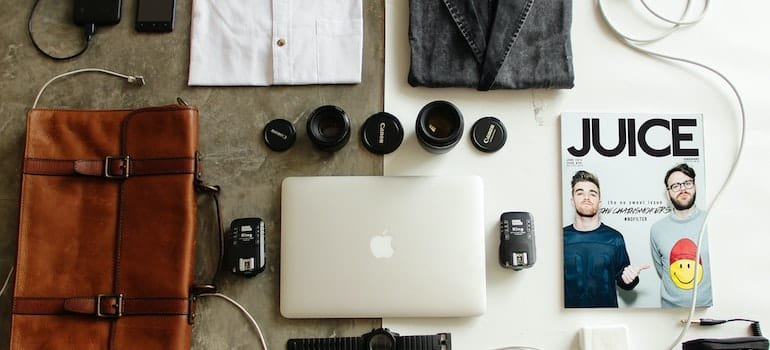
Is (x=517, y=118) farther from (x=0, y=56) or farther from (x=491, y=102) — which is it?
(x=0, y=56)

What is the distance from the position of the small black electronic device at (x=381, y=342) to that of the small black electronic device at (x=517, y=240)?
0.66 ft

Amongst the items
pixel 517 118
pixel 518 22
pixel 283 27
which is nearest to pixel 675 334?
pixel 517 118

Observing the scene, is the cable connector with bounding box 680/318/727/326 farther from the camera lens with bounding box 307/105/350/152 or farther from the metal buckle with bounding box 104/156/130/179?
the metal buckle with bounding box 104/156/130/179

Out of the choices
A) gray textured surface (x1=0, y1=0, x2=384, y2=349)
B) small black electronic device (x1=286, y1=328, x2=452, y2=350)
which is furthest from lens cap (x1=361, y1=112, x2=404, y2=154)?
small black electronic device (x1=286, y1=328, x2=452, y2=350)

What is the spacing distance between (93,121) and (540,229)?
97 centimetres

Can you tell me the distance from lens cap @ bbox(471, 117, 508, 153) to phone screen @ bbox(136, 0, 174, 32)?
0.74m

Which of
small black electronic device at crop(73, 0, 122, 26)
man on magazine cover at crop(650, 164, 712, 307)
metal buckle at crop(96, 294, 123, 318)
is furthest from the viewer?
small black electronic device at crop(73, 0, 122, 26)

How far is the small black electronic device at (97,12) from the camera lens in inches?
55.2

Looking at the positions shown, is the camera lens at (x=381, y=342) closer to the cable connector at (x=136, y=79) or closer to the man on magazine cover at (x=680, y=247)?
the man on magazine cover at (x=680, y=247)

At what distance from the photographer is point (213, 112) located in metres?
1.37

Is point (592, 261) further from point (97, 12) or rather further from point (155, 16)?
point (97, 12)

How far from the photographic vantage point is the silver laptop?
125 cm

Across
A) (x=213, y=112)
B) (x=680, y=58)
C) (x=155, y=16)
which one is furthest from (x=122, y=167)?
(x=680, y=58)

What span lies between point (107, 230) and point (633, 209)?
3.62 ft
